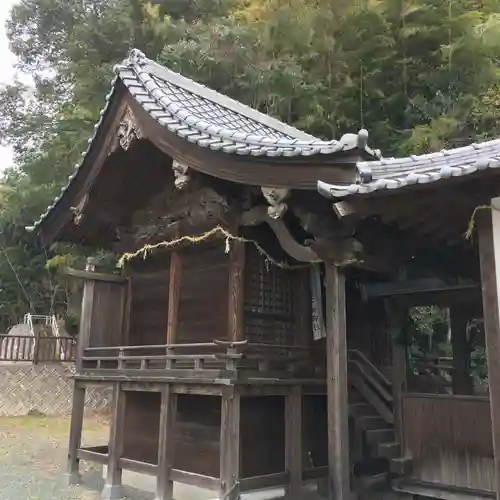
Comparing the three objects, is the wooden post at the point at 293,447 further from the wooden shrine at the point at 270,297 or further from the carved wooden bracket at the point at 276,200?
the carved wooden bracket at the point at 276,200

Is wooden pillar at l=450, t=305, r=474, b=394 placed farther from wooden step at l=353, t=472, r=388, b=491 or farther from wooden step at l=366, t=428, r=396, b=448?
wooden step at l=353, t=472, r=388, b=491

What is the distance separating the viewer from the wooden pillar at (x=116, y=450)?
25.8ft

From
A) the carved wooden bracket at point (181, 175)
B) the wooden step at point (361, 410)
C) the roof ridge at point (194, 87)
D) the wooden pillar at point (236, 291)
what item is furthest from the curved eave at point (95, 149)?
the wooden step at point (361, 410)

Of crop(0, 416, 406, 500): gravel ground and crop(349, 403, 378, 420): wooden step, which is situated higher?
crop(349, 403, 378, 420): wooden step

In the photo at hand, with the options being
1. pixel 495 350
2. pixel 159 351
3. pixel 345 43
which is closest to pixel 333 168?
pixel 495 350

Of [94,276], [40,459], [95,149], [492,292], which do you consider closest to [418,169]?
[492,292]

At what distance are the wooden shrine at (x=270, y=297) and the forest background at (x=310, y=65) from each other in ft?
20.5

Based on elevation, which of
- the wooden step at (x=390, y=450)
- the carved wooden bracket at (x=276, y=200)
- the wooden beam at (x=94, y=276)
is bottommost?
the wooden step at (x=390, y=450)

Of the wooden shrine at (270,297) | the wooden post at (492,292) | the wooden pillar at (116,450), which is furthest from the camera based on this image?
the wooden pillar at (116,450)

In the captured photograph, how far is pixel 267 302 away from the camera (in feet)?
24.8

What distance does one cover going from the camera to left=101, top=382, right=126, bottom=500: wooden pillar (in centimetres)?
786

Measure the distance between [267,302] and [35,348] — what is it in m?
12.8

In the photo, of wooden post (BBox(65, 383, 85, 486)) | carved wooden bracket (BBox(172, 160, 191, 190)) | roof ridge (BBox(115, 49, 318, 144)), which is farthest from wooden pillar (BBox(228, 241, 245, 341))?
wooden post (BBox(65, 383, 85, 486))

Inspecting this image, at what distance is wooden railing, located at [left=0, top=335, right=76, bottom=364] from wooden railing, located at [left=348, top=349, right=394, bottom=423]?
1291cm
